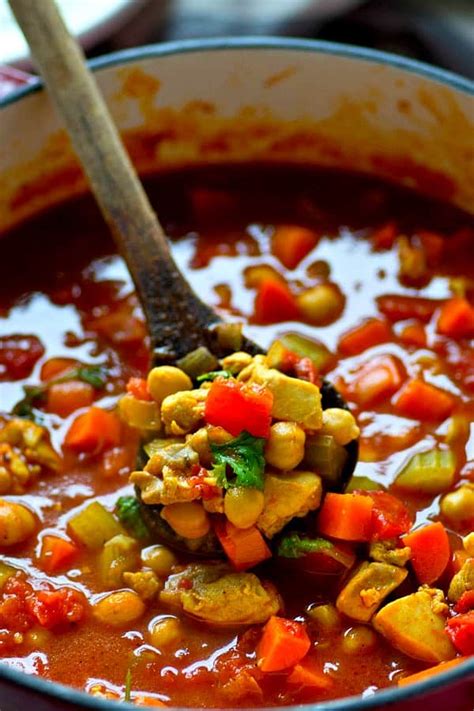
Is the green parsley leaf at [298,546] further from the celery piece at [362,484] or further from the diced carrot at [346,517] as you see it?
the celery piece at [362,484]

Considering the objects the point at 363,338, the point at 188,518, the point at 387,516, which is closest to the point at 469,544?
the point at 387,516

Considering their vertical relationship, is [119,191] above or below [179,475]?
above

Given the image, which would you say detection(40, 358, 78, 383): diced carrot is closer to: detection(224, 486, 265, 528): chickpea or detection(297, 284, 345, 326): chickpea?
detection(297, 284, 345, 326): chickpea

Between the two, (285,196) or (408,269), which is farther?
(285,196)

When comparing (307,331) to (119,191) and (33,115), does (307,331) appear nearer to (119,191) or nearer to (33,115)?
(119,191)

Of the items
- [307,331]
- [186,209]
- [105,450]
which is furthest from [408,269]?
[105,450]

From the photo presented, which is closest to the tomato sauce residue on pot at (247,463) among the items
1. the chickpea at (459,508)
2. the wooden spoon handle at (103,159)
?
the chickpea at (459,508)

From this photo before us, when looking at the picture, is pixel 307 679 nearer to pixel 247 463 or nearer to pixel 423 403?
pixel 247 463
